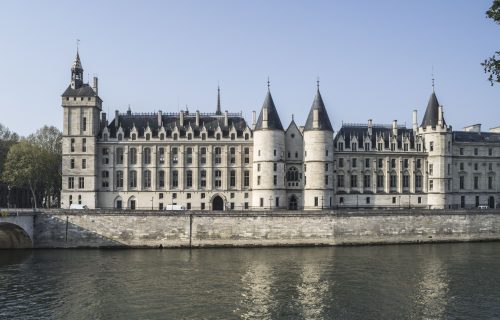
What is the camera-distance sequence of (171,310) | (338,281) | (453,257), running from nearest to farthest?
1. (171,310)
2. (338,281)
3. (453,257)

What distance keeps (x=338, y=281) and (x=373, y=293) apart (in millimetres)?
4097

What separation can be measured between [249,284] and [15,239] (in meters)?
33.1

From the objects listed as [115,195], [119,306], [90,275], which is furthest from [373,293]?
[115,195]

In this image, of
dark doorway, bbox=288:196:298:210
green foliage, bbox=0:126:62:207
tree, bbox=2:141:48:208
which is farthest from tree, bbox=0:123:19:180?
dark doorway, bbox=288:196:298:210

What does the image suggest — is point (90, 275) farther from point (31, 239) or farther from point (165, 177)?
point (165, 177)

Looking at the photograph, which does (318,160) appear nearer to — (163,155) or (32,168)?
(163,155)

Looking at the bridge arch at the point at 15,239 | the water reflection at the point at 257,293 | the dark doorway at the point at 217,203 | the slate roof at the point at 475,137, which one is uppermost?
the slate roof at the point at 475,137

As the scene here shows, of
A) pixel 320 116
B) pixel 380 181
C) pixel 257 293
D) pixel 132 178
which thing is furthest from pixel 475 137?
pixel 257 293

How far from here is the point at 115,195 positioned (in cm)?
7425

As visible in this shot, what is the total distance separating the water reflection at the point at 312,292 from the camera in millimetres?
32406

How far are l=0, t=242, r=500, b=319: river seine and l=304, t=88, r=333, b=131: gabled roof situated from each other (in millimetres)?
22922

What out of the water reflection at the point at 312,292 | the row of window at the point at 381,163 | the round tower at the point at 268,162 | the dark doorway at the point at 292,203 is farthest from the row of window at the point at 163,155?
the water reflection at the point at 312,292

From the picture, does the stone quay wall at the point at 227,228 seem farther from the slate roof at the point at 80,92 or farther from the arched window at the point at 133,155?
the slate roof at the point at 80,92

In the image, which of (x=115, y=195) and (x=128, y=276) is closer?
(x=128, y=276)
